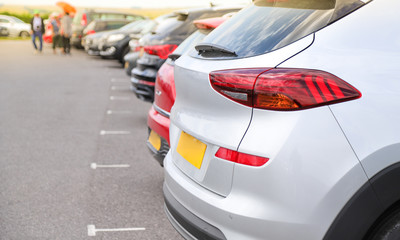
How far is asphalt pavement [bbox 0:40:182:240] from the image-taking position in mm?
4266

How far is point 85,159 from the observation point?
6.26 m

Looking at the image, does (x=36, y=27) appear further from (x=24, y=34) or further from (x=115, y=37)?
(x=24, y=34)

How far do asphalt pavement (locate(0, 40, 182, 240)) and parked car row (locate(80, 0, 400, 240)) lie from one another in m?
1.66

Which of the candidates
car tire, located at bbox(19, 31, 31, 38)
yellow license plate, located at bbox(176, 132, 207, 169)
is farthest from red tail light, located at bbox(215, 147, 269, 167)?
car tire, located at bbox(19, 31, 31, 38)

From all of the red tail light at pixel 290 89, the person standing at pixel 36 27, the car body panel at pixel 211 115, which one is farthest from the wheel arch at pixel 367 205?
the person standing at pixel 36 27

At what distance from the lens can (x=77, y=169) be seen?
5836 millimetres

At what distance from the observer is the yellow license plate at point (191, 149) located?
111 inches

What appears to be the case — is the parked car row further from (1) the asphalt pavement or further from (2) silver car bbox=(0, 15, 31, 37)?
(2) silver car bbox=(0, 15, 31, 37)

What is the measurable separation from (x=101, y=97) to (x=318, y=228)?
9.10 meters

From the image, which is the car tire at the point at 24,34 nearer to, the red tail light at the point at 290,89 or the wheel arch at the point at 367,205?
the red tail light at the point at 290,89

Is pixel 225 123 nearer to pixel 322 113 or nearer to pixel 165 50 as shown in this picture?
pixel 322 113

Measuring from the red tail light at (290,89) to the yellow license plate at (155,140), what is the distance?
82.9 inches

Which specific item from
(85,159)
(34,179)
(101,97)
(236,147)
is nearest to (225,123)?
(236,147)

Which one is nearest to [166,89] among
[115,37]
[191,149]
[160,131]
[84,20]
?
[160,131]
